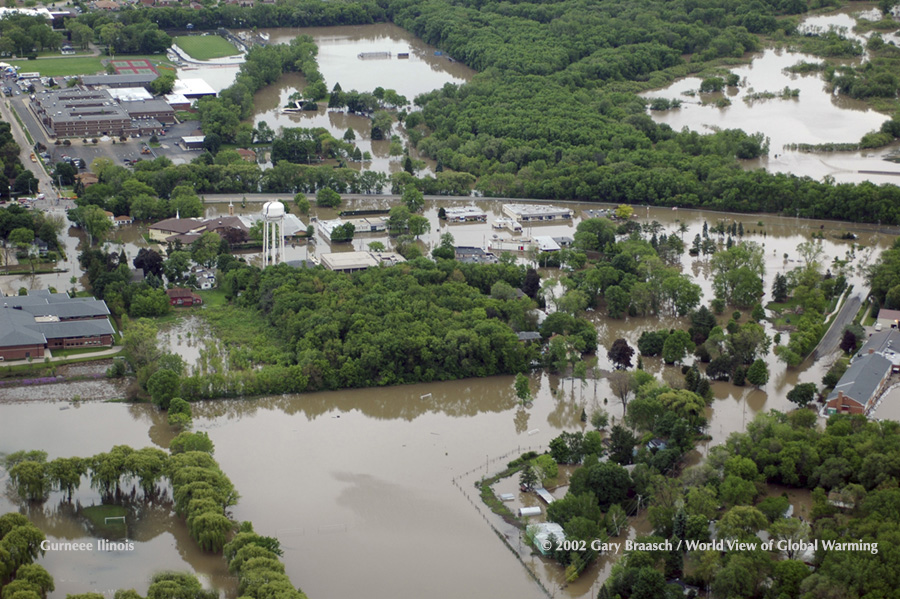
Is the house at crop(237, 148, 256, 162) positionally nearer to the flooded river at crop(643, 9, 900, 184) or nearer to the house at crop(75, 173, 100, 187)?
the house at crop(75, 173, 100, 187)

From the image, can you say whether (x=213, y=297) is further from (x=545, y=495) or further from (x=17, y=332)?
(x=545, y=495)

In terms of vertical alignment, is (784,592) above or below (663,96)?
below

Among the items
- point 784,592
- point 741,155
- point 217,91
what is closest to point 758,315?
point 784,592

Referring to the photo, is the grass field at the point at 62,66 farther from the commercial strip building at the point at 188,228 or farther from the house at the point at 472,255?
the house at the point at 472,255

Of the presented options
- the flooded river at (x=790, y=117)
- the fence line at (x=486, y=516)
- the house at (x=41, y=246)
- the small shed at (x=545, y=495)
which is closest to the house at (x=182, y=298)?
the house at (x=41, y=246)

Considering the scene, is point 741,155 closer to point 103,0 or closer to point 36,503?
point 36,503
